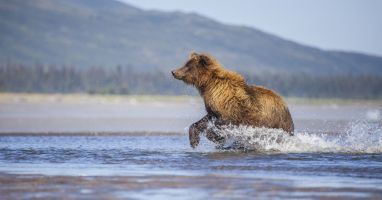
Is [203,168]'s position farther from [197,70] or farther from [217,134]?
[197,70]

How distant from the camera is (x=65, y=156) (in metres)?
14.3

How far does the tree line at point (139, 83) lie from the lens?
299ft

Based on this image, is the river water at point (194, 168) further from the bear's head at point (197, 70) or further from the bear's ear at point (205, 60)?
the bear's ear at point (205, 60)

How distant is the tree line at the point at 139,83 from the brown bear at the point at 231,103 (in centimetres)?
6946

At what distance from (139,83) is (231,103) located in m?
86.7

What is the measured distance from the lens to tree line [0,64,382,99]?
91062 mm

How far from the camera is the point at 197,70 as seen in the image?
15.8 meters

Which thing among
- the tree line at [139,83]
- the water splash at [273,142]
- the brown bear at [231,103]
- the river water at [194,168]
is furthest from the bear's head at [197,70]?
the tree line at [139,83]

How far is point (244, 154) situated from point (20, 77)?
263 feet

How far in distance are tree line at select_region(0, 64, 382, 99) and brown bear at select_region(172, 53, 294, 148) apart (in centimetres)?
6946

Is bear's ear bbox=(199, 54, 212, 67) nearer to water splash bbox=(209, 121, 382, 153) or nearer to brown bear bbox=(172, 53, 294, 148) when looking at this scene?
brown bear bbox=(172, 53, 294, 148)

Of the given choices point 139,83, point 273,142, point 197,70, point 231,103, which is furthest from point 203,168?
point 139,83

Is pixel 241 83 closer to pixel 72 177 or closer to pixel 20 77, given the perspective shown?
pixel 72 177

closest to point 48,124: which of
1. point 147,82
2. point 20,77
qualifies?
point 20,77
